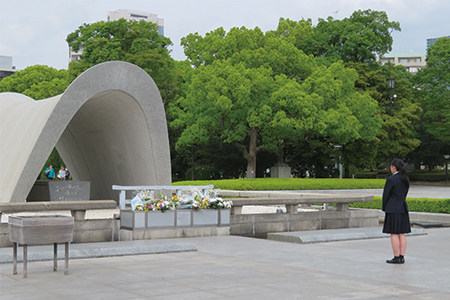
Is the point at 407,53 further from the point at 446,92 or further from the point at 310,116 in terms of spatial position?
the point at 310,116

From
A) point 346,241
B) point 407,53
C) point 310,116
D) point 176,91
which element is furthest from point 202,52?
point 407,53

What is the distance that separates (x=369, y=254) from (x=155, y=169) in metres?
10.3

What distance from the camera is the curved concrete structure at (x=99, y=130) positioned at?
18.5 meters

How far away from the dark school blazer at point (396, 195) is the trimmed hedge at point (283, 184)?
2533cm

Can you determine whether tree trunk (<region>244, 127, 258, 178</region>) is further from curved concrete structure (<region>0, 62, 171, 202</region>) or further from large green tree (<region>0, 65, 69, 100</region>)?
curved concrete structure (<region>0, 62, 171, 202</region>)

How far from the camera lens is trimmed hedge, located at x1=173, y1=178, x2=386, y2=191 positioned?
A: 121ft

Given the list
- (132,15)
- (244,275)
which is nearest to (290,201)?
(244,275)

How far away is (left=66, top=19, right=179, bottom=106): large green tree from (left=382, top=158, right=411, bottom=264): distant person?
37.8 metres

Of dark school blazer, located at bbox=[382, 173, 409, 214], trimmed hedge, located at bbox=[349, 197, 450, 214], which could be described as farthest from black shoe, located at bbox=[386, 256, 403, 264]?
trimmed hedge, located at bbox=[349, 197, 450, 214]

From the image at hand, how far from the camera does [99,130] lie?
23.4m

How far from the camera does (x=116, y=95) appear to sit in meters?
20.4

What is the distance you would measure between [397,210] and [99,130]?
15.1 metres

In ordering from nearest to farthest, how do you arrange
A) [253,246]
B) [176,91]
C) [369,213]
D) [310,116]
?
[253,246]
[369,213]
[310,116]
[176,91]

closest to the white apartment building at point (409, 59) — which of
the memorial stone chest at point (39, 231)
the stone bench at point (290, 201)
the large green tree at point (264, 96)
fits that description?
the large green tree at point (264, 96)
